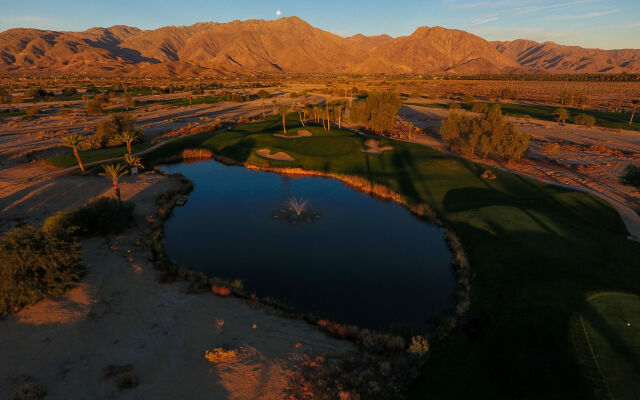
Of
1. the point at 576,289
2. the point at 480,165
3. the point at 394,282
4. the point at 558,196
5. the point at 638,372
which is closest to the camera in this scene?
the point at 638,372

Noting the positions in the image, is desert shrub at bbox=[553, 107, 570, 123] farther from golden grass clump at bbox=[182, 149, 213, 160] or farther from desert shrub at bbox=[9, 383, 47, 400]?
desert shrub at bbox=[9, 383, 47, 400]

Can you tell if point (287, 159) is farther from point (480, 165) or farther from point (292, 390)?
point (292, 390)

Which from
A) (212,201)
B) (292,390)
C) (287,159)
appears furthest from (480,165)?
(292,390)

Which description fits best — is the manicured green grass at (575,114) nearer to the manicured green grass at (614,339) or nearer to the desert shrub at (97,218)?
the manicured green grass at (614,339)

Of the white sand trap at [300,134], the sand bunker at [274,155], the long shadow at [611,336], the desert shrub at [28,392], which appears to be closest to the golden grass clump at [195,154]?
the sand bunker at [274,155]

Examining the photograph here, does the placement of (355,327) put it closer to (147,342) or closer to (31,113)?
(147,342)
